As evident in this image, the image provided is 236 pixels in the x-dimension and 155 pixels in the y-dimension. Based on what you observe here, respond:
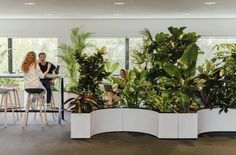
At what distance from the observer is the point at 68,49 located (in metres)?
9.26

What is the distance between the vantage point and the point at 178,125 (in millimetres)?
5887

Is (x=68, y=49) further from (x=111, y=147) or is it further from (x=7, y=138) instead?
(x=111, y=147)

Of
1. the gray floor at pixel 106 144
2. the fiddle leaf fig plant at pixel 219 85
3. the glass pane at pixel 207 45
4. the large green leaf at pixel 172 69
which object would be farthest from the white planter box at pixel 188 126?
the glass pane at pixel 207 45

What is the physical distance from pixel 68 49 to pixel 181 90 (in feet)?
14.0

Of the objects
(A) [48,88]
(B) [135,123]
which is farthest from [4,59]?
(B) [135,123]

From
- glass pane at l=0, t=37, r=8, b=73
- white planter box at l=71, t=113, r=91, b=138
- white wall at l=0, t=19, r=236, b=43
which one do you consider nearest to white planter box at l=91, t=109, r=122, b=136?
white planter box at l=71, t=113, r=91, b=138

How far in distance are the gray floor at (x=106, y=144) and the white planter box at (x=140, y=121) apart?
0.12 meters

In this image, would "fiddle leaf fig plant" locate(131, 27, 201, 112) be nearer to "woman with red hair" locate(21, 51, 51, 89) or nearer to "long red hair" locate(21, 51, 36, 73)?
"woman with red hair" locate(21, 51, 51, 89)

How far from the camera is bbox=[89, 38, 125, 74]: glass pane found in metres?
11.2

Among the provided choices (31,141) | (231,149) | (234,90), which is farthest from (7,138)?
(234,90)

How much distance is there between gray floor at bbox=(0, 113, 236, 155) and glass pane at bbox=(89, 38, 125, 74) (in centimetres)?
512

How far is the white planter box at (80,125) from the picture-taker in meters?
5.86

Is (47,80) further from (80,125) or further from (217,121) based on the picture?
(217,121)

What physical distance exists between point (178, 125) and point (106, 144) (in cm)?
130
